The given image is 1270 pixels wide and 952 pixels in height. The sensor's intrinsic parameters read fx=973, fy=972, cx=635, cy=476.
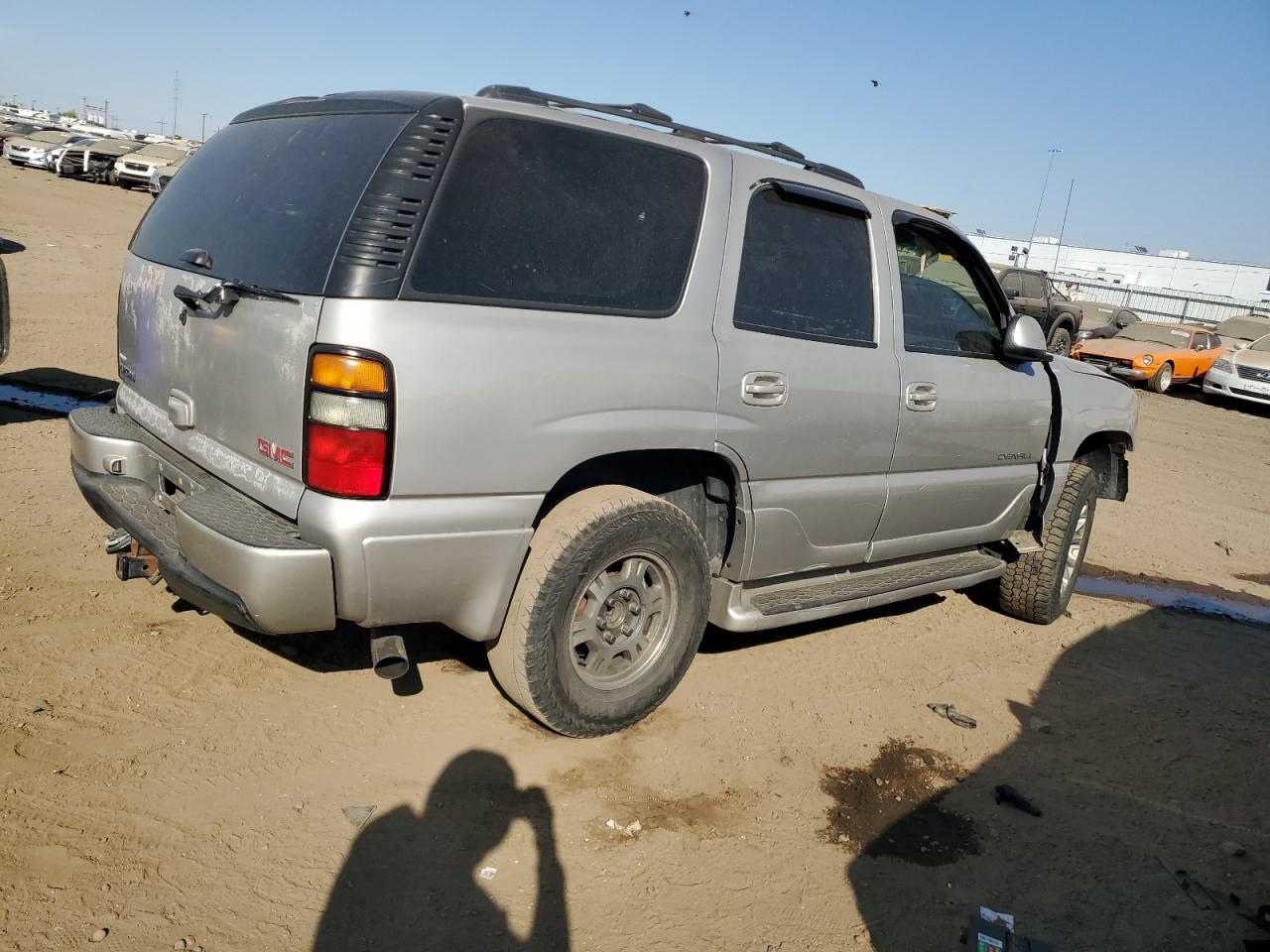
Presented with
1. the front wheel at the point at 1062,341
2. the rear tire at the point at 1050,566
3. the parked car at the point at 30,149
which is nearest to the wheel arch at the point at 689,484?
the rear tire at the point at 1050,566

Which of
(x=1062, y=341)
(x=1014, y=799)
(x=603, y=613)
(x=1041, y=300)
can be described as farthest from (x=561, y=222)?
(x=1041, y=300)

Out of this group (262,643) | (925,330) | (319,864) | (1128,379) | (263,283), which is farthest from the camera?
(1128,379)

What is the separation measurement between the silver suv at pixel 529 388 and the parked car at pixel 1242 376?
629 inches

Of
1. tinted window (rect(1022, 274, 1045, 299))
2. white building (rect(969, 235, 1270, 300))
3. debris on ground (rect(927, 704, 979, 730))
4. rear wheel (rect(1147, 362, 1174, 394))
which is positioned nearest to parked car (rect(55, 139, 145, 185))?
tinted window (rect(1022, 274, 1045, 299))

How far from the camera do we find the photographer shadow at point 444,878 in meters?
2.54

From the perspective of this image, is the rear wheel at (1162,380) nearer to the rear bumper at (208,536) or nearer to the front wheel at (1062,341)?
the front wheel at (1062,341)

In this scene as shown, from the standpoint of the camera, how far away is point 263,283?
2.97m

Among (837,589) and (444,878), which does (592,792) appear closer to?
(444,878)

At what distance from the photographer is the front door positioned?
4.31 meters

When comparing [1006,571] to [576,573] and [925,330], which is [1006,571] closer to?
[925,330]

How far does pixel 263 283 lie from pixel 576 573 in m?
1.33

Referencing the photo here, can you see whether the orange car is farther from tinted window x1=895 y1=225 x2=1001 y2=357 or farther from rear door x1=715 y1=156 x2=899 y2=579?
rear door x1=715 y1=156 x2=899 y2=579

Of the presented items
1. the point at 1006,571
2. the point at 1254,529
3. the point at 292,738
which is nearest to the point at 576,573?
the point at 292,738

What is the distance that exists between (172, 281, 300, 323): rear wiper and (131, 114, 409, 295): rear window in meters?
0.04
